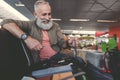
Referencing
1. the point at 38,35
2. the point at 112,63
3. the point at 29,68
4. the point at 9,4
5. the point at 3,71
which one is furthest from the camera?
the point at 9,4

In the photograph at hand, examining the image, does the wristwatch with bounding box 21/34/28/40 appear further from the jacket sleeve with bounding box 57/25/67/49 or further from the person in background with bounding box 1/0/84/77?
the jacket sleeve with bounding box 57/25/67/49

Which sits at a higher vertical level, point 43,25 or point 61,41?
point 43,25

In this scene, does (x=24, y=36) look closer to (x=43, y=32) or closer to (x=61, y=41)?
(x=43, y=32)

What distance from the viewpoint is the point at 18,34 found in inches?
58.5

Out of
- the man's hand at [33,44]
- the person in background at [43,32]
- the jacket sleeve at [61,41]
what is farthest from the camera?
the jacket sleeve at [61,41]

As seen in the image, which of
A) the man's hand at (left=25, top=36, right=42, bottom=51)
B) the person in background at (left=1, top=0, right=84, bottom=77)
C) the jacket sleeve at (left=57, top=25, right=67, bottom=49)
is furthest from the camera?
the jacket sleeve at (left=57, top=25, right=67, bottom=49)

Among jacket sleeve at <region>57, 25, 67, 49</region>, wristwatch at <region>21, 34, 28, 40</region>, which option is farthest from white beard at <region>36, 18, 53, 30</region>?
wristwatch at <region>21, 34, 28, 40</region>

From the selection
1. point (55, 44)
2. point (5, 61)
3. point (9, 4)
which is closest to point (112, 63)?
point (55, 44)

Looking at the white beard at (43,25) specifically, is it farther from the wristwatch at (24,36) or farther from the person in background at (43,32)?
the wristwatch at (24,36)


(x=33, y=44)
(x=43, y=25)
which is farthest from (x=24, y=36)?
(x=43, y=25)

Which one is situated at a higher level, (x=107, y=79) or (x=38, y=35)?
(x=38, y=35)

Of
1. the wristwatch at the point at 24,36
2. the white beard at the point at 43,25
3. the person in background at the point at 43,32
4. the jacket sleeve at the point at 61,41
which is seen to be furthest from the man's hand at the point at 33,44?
the jacket sleeve at the point at 61,41

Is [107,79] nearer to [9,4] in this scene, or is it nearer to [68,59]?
[68,59]

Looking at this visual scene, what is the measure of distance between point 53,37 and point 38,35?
153mm
